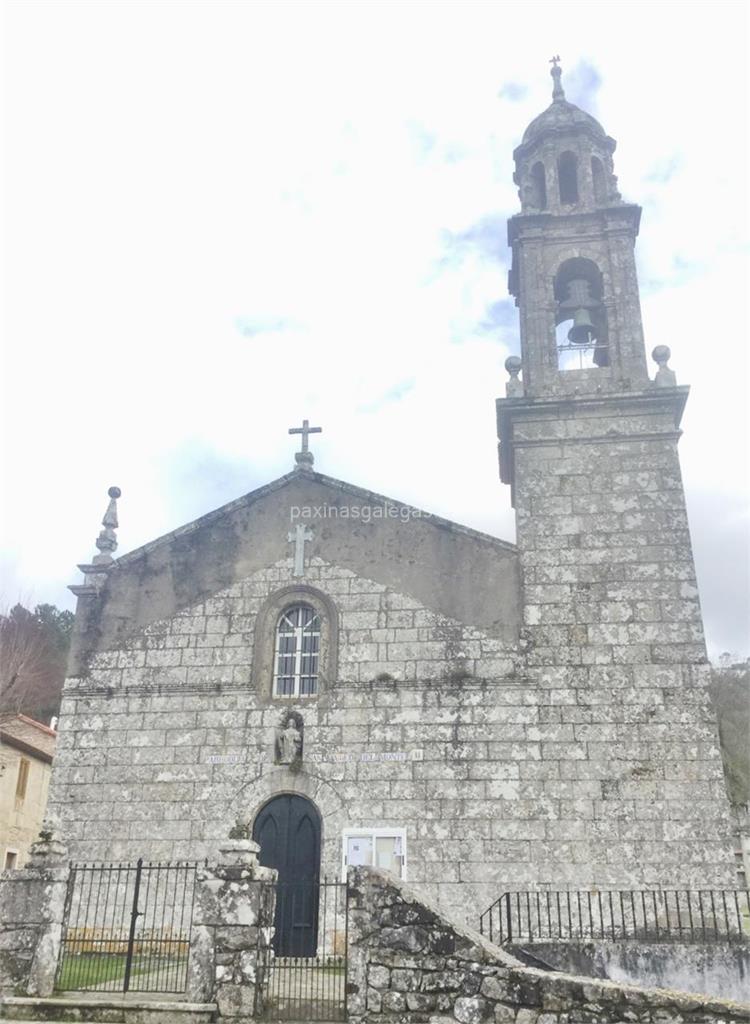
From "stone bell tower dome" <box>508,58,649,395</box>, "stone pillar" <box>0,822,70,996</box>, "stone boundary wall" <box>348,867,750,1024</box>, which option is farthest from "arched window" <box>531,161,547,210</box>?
"stone pillar" <box>0,822,70,996</box>

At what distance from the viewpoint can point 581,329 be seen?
1764 cm

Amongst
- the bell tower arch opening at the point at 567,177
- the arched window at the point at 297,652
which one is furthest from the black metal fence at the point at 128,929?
the bell tower arch opening at the point at 567,177

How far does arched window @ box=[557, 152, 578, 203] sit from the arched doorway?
13.5 m

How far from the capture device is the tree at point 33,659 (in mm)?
26062

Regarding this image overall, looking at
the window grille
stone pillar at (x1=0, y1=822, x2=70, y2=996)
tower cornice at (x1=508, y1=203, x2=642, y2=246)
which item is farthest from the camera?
the window grille

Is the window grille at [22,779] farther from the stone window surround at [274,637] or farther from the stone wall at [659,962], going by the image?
the stone wall at [659,962]

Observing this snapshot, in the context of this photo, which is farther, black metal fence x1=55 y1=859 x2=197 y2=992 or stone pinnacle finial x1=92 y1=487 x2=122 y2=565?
A: stone pinnacle finial x1=92 y1=487 x2=122 y2=565

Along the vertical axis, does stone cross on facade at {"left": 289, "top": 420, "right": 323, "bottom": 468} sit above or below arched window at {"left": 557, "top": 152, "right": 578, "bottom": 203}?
below

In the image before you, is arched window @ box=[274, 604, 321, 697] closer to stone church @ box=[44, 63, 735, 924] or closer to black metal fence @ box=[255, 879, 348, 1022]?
stone church @ box=[44, 63, 735, 924]

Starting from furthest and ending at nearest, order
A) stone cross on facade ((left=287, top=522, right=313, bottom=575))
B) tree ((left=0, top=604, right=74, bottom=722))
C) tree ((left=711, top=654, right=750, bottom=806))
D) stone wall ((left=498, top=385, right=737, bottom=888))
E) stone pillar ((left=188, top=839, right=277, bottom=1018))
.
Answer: tree ((left=711, top=654, right=750, bottom=806)) < tree ((left=0, top=604, right=74, bottom=722)) < stone cross on facade ((left=287, top=522, right=313, bottom=575)) < stone wall ((left=498, top=385, right=737, bottom=888)) < stone pillar ((left=188, top=839, right=277, bottom=1018))

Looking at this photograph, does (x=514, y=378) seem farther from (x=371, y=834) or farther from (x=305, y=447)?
(x=371, y=834)

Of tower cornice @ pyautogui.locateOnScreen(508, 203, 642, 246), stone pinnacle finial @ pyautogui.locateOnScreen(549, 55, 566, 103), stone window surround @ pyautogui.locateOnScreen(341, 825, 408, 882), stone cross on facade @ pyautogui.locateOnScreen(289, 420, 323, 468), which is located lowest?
stone window surround @ pyautogui.locateOnScreen(341, 825, 408, 882)

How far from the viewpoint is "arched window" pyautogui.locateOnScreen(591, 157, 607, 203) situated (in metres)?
18.5

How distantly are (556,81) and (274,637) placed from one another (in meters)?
14.4
